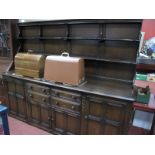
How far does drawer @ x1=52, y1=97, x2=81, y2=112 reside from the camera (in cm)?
196

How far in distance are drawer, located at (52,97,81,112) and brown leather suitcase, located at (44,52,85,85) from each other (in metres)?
0.28

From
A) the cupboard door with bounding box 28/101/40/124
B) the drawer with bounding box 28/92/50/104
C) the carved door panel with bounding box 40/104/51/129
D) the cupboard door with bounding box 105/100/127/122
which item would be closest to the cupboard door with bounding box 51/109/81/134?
the carved door panel with bounding box 40/104/51/129

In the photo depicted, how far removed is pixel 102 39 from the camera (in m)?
2.16

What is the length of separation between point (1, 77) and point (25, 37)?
3.08ft

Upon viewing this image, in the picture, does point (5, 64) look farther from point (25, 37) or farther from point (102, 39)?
point (102, 39)

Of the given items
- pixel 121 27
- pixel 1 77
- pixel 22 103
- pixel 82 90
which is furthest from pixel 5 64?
pixel 121 27

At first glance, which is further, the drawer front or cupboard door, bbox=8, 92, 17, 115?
cupboard door, bbox=8, 92, 17, 115

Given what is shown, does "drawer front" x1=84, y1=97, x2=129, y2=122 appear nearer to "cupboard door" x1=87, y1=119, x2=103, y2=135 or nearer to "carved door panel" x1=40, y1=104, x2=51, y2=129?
"cupboard door" x1=87, y1=119, x2=103, y2=135

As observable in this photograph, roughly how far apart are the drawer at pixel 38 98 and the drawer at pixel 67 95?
16cm

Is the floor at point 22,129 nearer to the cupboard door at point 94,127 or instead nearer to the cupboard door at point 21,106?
the cupboard door at point 21,106

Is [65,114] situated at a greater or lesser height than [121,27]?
lesser

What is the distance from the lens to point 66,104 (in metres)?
2.04

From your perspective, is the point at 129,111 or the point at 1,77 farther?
the point at 1,77
